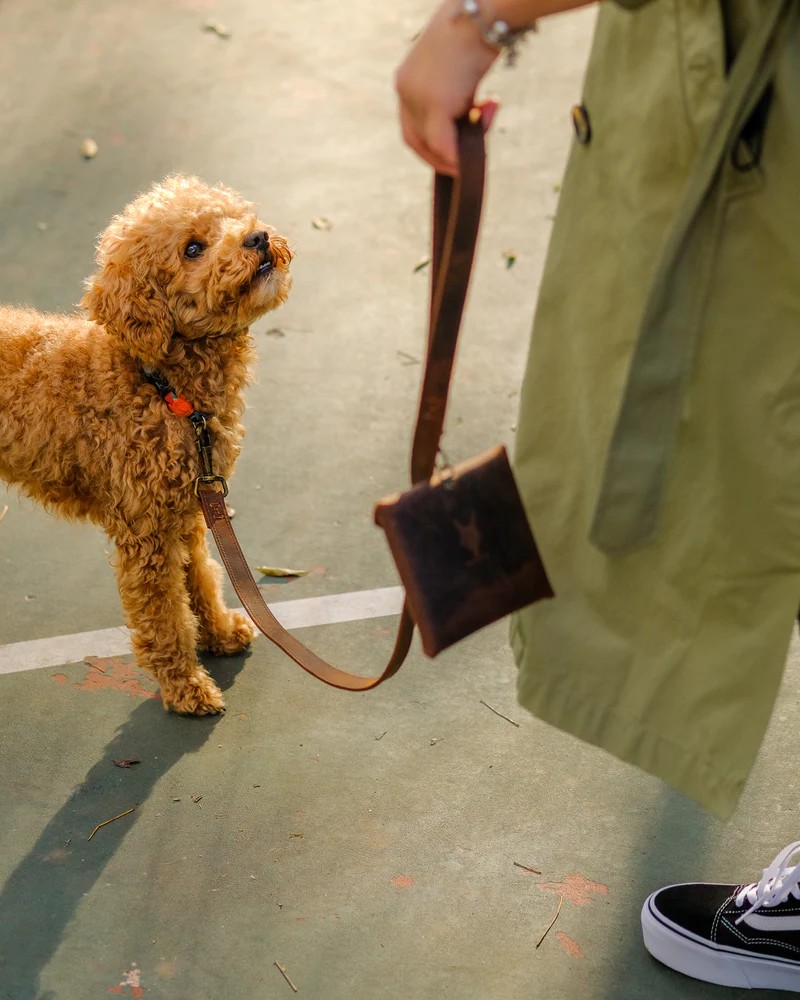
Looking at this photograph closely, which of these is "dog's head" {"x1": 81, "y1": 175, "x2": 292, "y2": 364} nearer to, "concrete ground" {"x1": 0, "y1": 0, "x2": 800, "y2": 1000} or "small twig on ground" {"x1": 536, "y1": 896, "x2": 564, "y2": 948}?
"concrete ground" {"x1": 0, "y1": 0, "x2": 800, "y2": 1000}

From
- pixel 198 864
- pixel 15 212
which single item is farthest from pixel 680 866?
pixel 15 212

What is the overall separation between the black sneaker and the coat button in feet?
3.95

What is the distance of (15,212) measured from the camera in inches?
170

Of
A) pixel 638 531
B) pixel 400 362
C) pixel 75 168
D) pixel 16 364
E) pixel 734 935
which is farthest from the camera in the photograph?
pixel 75 168

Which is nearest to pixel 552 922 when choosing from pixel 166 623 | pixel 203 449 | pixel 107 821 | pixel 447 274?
pixel 107 821

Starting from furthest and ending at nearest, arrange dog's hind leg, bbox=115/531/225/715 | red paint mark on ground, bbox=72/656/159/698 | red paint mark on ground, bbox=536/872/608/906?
red paint mark on ground, bbox=72/656/159/698, dog's hind leg, bbox=115/531/225/715, red paint mark on ground, bbox=536/872/608/906

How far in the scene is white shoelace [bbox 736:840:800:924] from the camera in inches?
68.9

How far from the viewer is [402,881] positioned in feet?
6.75

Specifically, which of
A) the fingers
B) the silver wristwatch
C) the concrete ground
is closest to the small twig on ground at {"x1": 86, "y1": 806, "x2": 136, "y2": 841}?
the concrete ground

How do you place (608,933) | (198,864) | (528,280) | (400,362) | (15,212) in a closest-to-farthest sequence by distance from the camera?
(608,933) → (198,864) → (400,362) → (528,280) → (15,212)

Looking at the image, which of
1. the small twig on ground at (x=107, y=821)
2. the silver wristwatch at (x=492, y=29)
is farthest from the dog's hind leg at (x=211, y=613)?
the silver wristwatch at (x=492, y=29)

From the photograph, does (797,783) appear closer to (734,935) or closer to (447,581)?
(734,935)

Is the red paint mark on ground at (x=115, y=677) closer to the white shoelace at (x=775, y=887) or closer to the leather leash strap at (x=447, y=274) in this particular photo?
the leather leash strap at (x=447, y=274)

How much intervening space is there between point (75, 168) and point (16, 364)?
263cm
